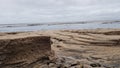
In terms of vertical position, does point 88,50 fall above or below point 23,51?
below

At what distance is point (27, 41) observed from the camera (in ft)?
32.1

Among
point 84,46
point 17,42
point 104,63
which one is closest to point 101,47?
point 84,46

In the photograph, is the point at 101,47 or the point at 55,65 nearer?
the point at 55,65

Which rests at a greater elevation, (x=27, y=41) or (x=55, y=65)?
(x=27, y=41)

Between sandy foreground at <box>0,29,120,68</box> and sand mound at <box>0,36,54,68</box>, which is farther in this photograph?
sandy foreground at <box>0,29,120,68</box>

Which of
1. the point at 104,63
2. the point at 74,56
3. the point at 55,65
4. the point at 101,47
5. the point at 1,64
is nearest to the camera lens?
the point at 1,64

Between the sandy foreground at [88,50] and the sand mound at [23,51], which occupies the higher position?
the sand mound at [23,51]

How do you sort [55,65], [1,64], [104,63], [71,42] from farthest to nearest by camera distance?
[71,42] < [104,63] < [55,65] < [1,64]

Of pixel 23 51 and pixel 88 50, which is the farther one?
pixel 88 50

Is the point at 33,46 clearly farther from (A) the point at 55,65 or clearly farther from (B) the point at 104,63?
(B) the point at 104,63

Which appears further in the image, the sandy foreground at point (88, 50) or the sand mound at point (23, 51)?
the sandy foreground at point (88, 50)

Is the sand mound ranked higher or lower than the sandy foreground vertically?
higher

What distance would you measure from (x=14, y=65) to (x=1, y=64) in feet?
1.50

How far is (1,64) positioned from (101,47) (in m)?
5.86
